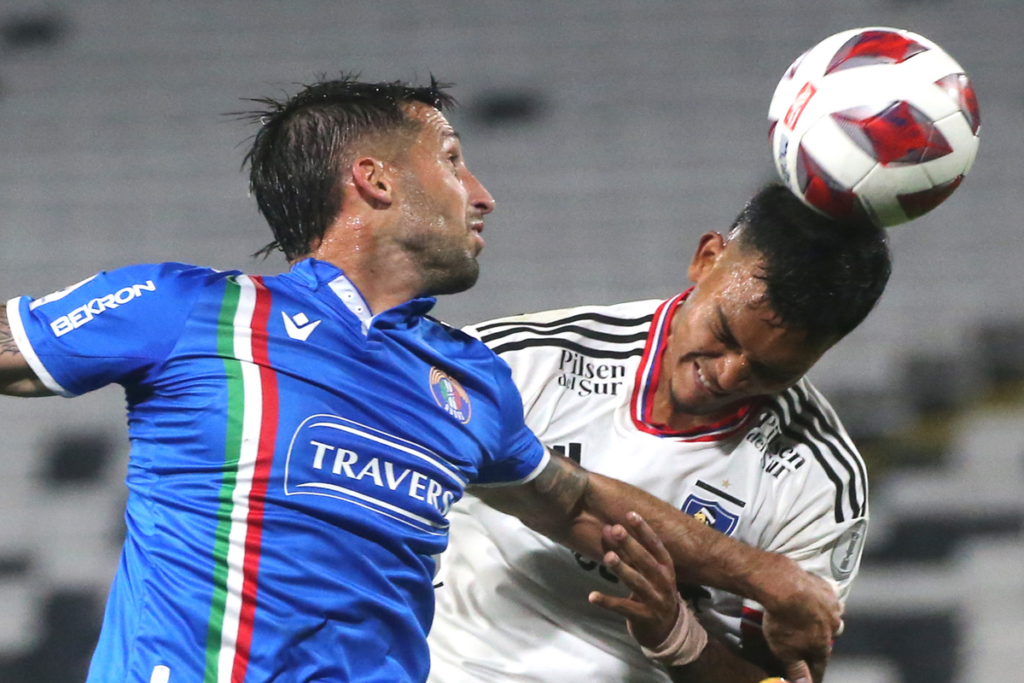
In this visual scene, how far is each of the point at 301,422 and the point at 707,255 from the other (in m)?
1.01

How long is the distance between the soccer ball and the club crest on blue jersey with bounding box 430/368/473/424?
723 mm

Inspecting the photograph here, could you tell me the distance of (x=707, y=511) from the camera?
2318 millimetres

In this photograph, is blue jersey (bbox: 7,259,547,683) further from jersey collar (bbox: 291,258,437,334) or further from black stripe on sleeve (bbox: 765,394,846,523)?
black stripe on sleeve (bbox: 765,394,846,523)

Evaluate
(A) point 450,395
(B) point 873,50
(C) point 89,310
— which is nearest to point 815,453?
(B) point 873,50

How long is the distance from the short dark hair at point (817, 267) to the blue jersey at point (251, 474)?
29.2 inches

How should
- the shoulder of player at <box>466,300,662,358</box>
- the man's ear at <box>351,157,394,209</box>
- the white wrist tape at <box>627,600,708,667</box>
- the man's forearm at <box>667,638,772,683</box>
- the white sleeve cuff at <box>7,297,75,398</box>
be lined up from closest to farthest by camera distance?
the white sleeve cuff at <box>7,297,75,398</box>, the man's ear at <box>351,157,394,209</box>, the white wrist tape at <box>627,600,708,667</box>, the man's forearm at <box>667,638,772,683</box>, the shoulder of player at <box>466,300,662,358</box>

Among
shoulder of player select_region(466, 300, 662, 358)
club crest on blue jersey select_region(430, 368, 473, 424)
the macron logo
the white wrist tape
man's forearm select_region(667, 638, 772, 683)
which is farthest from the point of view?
shoulder of player select_region(466, 300, 662, 358)

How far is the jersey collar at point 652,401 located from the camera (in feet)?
7.66

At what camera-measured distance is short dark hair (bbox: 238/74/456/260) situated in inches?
77.3

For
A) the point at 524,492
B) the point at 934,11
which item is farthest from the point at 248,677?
the point at 934,11

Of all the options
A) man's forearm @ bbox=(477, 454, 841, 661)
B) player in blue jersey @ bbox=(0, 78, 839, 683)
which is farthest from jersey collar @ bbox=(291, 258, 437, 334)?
man's forearm @ bbox=(477, 454, 841, 661)

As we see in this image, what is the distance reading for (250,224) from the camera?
175 inches

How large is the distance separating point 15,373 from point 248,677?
497mm

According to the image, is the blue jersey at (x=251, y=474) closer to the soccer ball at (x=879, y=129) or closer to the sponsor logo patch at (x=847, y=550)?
the soccer ball at (x=879, y=129)
